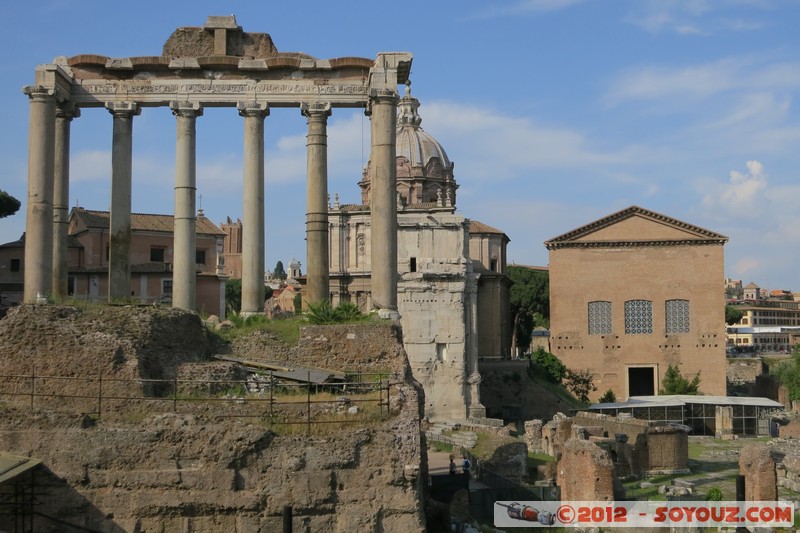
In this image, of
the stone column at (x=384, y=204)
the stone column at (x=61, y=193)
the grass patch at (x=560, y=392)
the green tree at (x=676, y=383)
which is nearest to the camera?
the stone column at (x=384, y=204)

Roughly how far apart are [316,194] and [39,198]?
18.3ft

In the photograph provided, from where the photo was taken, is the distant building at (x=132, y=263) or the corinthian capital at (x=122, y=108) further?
the distant building at (x=132, y=263)

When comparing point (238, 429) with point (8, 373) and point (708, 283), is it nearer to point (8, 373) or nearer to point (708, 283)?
point (8, 373)

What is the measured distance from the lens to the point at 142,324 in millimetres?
16281

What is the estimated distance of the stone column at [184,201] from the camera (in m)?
21.7

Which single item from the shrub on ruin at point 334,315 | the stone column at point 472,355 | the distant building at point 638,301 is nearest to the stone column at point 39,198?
the shrub on ruin at point 334,315

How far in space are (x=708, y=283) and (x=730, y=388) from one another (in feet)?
36.7

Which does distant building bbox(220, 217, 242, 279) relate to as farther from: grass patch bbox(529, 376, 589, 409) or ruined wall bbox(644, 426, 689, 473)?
ruined wall bbox(644, 426, 689, 473)

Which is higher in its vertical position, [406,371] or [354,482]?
[406,371]

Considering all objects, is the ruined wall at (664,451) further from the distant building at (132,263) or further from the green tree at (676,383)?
the green tree at (676,383)

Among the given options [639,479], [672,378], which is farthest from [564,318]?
[639,479]

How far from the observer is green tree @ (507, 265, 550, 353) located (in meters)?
71.2

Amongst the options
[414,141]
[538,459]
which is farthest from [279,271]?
[538,459]

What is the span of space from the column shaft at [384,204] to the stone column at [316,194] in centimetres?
125
